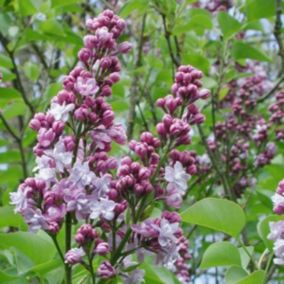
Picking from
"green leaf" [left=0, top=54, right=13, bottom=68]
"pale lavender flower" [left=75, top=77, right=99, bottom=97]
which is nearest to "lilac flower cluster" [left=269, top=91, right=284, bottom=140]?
"green leaf" [left=0, top=54, right=13, bottom=68]

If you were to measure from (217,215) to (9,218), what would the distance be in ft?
1.47

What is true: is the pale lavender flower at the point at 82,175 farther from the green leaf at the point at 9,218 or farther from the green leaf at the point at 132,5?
the green leaf at the point at 132,5

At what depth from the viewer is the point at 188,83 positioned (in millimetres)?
1420

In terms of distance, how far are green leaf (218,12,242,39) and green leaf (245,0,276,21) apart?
0.06 metres

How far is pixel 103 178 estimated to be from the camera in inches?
51.6

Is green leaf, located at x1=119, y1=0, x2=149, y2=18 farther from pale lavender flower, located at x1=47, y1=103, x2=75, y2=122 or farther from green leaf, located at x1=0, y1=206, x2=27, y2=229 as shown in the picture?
pale lavender flower, located at x1=47, y1=103, x2=75, y2=122

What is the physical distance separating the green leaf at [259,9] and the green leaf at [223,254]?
1.25 meters

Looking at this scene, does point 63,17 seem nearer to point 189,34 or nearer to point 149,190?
point 189,34

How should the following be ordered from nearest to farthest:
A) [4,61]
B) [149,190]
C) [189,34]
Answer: [149,190] → [4,61] → [189,34]

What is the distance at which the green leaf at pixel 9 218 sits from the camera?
5.18 ft

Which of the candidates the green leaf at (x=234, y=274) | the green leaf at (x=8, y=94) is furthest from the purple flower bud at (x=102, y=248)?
the green leaf at (x=8, y=94)

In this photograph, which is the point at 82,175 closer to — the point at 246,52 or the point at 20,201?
the point at 20,201

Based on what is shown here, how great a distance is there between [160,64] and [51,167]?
192 cm

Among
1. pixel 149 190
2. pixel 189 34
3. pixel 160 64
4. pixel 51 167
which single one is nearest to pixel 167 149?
pixel 149 190
